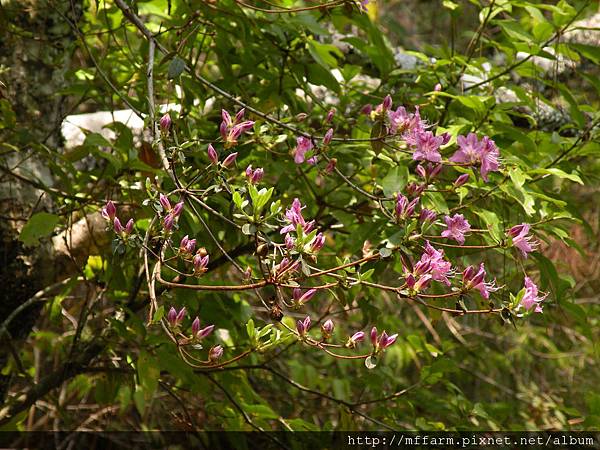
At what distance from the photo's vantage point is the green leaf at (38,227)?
1229mm

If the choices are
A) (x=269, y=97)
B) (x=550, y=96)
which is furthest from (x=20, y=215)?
(x=550, y=96)

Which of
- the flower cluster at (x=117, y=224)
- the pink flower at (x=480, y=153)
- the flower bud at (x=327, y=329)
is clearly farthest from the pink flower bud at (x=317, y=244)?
the pink flower at (x=480, y=153)

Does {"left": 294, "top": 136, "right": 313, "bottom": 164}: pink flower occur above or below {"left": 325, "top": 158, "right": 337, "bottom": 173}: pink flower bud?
above

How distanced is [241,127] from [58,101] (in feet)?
3.08

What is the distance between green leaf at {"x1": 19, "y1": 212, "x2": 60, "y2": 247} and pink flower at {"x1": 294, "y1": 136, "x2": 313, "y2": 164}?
0.44 meters

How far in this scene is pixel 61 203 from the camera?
1.43 meters

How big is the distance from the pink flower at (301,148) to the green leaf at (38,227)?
0.44m

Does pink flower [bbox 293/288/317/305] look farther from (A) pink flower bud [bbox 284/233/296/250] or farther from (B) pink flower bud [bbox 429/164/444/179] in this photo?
(B) pink flower bud [bbox 429/164/444/179]

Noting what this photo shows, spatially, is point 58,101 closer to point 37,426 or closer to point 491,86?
point 491,86

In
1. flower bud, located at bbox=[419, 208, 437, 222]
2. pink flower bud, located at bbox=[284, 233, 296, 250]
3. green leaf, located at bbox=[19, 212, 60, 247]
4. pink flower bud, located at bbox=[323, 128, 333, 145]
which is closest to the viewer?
pink flower bud, located at bbox=[284, 233, 296, 250]

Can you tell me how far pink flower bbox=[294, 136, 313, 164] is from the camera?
1100 millimetres

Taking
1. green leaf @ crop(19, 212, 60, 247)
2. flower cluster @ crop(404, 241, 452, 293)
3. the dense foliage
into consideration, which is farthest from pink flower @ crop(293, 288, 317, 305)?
green leaf @ crop(19, 212, 60, 247)

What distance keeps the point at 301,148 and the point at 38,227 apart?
18.9 inches

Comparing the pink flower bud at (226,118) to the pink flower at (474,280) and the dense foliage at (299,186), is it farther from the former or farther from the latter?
the pink flower at (474,280)
